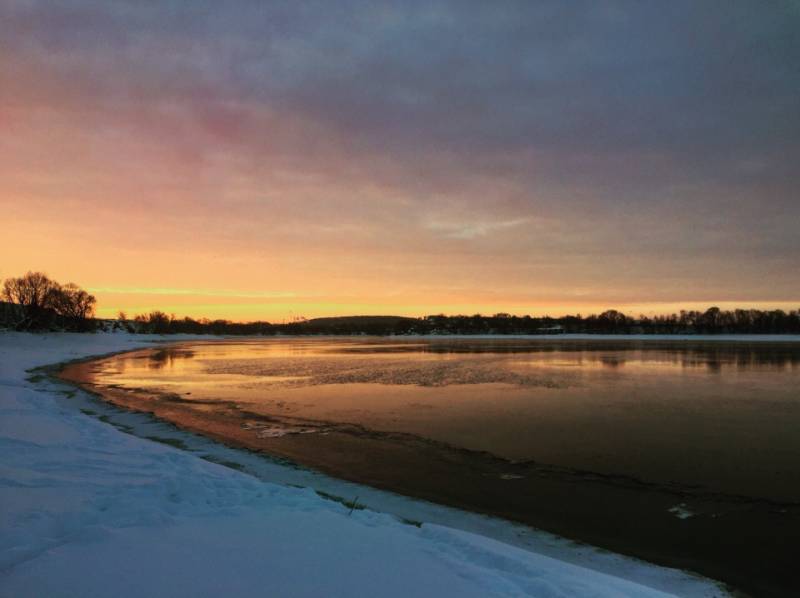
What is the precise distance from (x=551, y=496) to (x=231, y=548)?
5.18 meters

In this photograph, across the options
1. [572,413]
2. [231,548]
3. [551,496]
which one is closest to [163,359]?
[572,413]

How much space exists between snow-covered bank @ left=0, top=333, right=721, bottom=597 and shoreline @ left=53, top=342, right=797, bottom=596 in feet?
2.12

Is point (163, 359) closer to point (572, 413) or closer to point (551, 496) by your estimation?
Result: point (572, 413)

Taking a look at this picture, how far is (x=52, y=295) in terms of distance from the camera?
84.3 m

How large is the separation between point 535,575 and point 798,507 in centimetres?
530

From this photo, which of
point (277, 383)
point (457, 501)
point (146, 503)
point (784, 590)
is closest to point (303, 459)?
point (457, 501)

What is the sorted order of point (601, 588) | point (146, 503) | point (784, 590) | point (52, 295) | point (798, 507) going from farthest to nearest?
1. point (52, 295)
2. point (798, 507)
3. point (146, 503)
4. point (784, 590)
5. point (601, 588)

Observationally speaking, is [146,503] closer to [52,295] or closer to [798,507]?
[798,507]

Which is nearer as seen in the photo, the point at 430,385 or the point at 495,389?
the point at 495,389

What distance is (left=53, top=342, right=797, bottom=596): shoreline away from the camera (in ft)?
20.5

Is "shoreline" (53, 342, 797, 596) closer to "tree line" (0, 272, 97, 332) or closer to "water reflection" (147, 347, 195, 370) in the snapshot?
"water reflection" (147, 347, 195, 370)

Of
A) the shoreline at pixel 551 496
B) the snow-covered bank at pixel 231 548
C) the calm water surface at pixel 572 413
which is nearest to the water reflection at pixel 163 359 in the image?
the calm water surface at pixel 572 413

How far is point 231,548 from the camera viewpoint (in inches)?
189

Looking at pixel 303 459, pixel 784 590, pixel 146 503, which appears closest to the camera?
pixel 784 590
